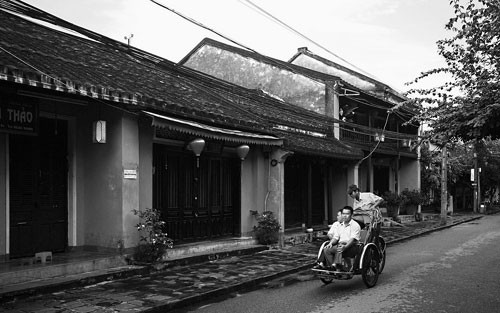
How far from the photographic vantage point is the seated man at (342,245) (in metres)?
8.30

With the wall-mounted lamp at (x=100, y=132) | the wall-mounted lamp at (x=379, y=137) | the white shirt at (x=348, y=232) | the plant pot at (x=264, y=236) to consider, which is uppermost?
the wall-mounted lamp at (x=379, y=137)

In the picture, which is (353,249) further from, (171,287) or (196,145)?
(196,145)

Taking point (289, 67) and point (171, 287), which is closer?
point (171, 287)

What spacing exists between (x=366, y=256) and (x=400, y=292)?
2.67 feet

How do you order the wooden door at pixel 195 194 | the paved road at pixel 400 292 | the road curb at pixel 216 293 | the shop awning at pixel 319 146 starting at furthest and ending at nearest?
the shop awning at pixel 319 146 < the wooden door at pixel 195 194 < the paved road at pixel 400 292 < the road curb at pixel 216 293

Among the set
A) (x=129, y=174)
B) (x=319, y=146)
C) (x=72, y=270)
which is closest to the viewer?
(x=72, y=270)

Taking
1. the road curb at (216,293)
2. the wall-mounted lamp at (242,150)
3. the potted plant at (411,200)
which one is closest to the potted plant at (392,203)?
the potted plant at (411,200)

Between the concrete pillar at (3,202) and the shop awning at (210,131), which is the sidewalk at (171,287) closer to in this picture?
the concrete pillar at (3,202)

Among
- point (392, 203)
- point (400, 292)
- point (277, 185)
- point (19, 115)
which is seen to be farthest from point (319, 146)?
point (19, 115)

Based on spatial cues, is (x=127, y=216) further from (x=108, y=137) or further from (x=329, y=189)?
(x=329, y=189)

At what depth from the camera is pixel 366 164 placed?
23.9 m

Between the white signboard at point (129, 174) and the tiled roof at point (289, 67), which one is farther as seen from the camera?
the tiled roof at point (289, 67)

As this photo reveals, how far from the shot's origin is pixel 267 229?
1352 cm

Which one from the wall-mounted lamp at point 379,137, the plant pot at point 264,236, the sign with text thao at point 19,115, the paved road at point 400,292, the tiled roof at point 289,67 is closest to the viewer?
the paved road at point 400,292
